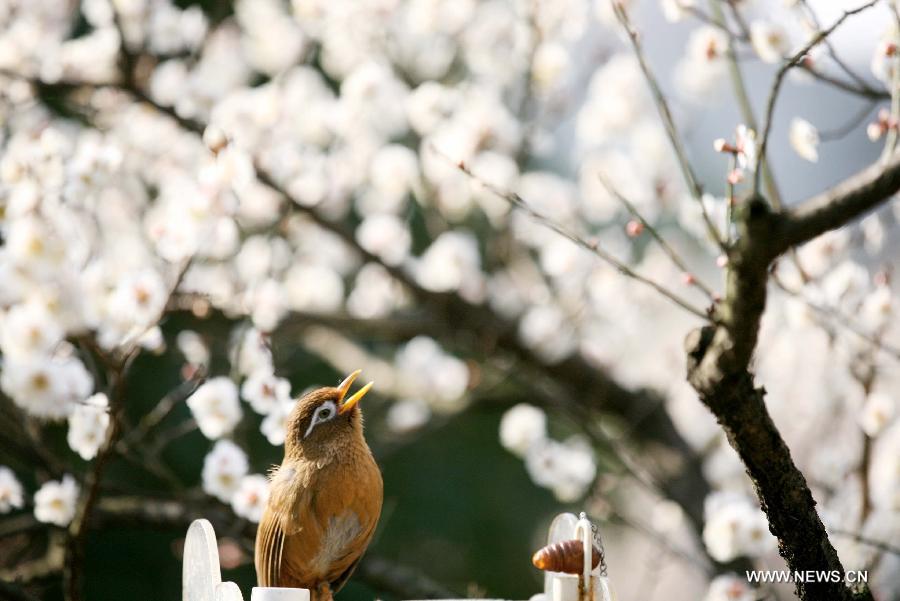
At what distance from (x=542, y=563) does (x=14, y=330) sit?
1164 millimetres

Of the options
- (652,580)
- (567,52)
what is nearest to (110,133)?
(567,52)

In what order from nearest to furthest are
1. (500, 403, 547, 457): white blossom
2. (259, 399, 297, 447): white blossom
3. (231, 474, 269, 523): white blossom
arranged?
(259, 399, 297, 447): white blossom
(231, 474, 269, 523): white blossom
(500, 403, 547, 457): white blossom

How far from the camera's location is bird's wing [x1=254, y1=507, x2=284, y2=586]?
138 cm

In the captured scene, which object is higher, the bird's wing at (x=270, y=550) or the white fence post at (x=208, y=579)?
the bird's wing at (x=270, y=550)

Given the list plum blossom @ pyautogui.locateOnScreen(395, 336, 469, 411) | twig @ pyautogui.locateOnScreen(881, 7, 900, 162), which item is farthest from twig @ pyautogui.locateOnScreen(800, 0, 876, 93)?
plum blossom @ pyautogui.locateOnScreen(395, 336, 469, 411)

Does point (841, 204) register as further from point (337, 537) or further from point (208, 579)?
point (208, 579)

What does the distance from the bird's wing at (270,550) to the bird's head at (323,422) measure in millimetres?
111

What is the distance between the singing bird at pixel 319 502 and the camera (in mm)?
1369

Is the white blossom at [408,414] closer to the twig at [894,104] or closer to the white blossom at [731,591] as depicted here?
the white blossom at [731,591]

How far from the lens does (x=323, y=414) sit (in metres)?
1.45

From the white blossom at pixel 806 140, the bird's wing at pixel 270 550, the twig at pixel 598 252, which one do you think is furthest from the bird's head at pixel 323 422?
the white blossom at pixel 806 140

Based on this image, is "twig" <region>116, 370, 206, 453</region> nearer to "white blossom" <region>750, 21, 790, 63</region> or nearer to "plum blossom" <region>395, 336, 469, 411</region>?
"white blossom" <region>750, 21, 790, 63</region>

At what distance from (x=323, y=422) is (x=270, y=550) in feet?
0.65

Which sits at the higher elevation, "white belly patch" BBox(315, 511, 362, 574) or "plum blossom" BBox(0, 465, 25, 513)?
"white belly patch" BBox(315, 511, 362, 574)
